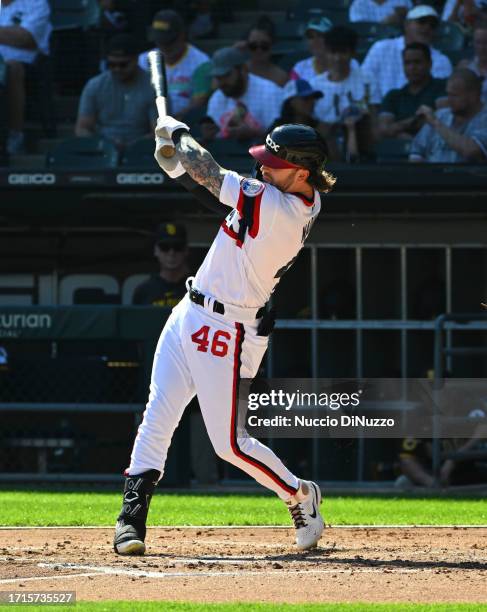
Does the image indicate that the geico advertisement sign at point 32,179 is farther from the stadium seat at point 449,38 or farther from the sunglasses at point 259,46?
the stadium seat at point 449,38

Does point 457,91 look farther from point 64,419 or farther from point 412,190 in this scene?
point 64,419

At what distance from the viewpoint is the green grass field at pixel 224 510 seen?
276 inches

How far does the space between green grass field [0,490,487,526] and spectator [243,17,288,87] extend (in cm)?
417

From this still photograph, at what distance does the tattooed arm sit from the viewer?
17.0 feet

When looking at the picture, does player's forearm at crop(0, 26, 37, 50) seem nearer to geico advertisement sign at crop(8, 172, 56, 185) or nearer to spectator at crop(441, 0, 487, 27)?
geico advertisement sign at crop(8, 172, 56, 185)

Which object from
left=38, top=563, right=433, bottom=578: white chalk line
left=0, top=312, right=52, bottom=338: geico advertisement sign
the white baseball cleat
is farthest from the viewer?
left=0, top=312, right=52, bottom=338: geico advertisement sign

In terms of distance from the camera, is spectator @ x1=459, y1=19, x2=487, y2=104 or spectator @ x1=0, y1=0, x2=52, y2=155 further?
spectator @ x1=0, y1=0, x2=52, y2=155

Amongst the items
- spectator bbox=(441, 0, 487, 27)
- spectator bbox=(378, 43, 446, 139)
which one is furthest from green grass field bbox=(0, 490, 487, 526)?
spectator bbox=(441, 0, 487, 27)

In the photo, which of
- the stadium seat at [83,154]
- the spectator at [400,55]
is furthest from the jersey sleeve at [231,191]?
the spectator at [400,55]

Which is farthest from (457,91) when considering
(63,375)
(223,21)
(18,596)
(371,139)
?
(18,596)

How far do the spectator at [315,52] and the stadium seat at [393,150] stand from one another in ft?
3.36

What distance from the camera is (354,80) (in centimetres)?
1111

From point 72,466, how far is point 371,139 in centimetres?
368

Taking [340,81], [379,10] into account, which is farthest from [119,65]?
[379,10]
